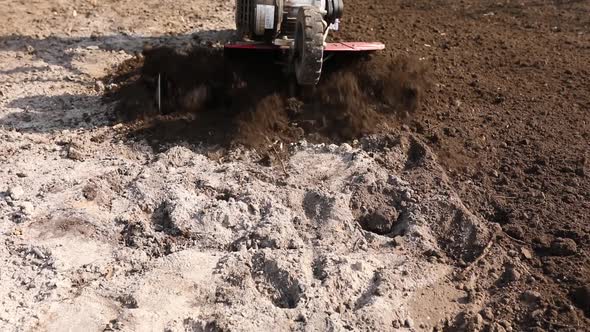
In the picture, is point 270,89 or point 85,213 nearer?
point 85,213

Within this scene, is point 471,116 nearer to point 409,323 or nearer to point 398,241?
point 398,241

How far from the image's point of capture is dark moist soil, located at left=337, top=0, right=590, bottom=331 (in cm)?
503

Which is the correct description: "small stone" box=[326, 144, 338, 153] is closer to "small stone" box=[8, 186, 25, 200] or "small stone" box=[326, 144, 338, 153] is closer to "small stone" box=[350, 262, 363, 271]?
"small stone" box=[350, 262, 363, 271]

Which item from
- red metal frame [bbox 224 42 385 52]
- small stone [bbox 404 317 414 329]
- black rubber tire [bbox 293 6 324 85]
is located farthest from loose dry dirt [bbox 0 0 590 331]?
black rubber tire [bbox 293 6 324 85]

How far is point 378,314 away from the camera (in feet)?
15.3

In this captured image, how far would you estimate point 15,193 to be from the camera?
5.66 meters

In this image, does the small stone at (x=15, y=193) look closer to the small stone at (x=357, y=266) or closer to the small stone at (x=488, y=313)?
the small stone at (x=357, y=266)

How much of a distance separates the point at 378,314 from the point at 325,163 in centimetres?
179

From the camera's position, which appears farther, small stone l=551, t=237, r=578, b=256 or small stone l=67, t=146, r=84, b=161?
small stone l=67, t=146, r=84, b=161

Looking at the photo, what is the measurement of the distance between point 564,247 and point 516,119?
5.75 ft

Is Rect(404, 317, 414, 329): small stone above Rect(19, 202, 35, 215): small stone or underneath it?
underneath

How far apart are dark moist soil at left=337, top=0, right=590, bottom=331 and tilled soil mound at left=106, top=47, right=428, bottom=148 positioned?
0.36m

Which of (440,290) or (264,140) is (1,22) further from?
(440,290)

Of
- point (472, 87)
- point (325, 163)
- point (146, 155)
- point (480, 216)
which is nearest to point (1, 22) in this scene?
point (146, 155)
